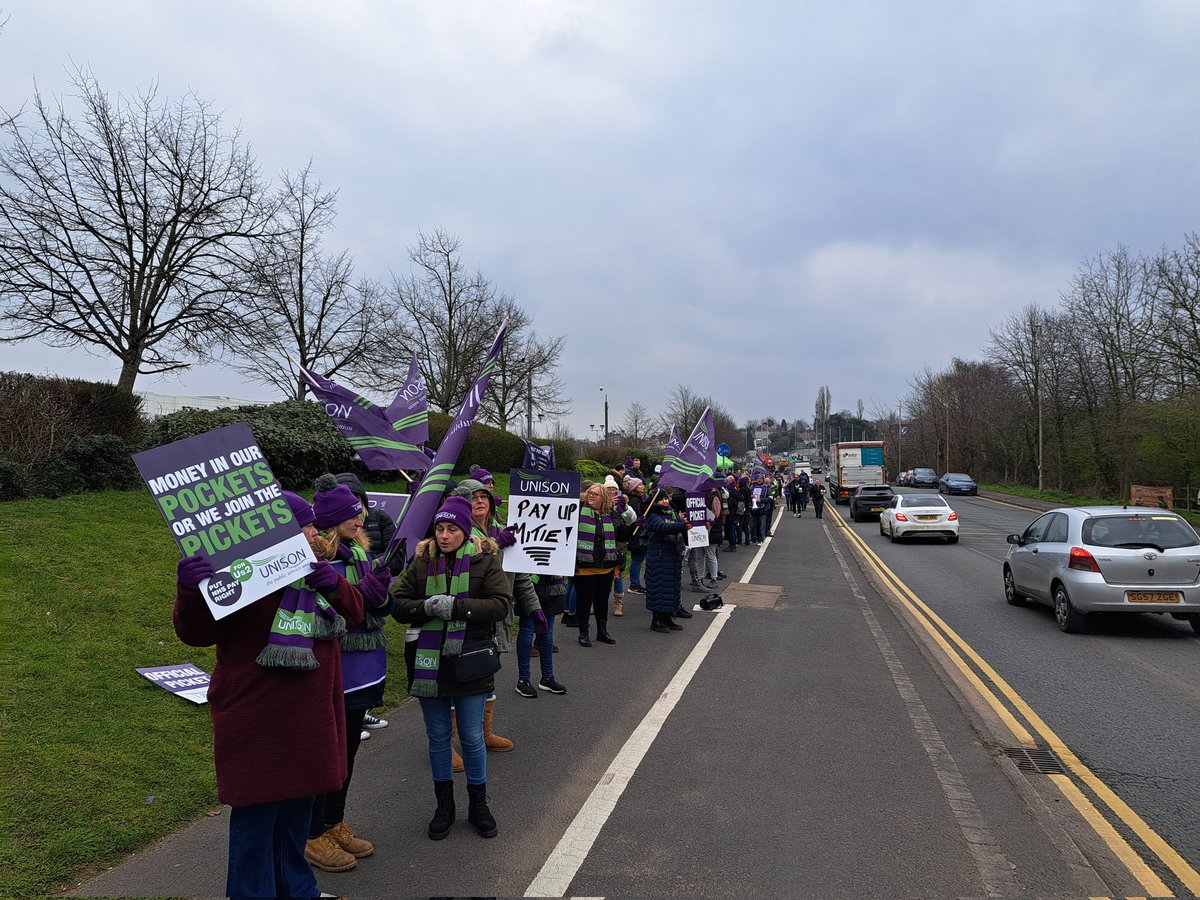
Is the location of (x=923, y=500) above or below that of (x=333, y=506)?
below

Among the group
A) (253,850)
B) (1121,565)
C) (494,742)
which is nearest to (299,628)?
(253,850)

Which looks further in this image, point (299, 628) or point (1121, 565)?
point (1121, 565)

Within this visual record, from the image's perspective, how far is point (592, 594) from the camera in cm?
908

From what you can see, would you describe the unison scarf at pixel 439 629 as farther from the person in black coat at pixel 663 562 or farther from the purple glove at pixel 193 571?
the person in black coat at pixel 663 562

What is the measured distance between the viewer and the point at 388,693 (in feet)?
23.1

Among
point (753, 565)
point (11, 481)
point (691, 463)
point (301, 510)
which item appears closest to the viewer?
point (301, 510)

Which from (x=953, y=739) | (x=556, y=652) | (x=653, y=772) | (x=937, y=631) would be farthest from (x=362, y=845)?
(x=937, y=631)

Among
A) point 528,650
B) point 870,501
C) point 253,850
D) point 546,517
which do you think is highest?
point 546,517

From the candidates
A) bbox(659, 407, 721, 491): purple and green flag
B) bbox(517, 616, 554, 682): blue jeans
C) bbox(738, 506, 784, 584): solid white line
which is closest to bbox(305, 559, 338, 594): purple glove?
bbox(517, 616, 554, 682): blue jeans

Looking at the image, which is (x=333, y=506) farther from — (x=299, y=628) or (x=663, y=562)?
(x=663, y=562)

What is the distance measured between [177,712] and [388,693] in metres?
1.85

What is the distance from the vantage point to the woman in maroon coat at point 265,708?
118 inches

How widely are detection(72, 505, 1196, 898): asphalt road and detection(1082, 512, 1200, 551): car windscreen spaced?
290 cm

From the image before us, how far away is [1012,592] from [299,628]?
458 inches
